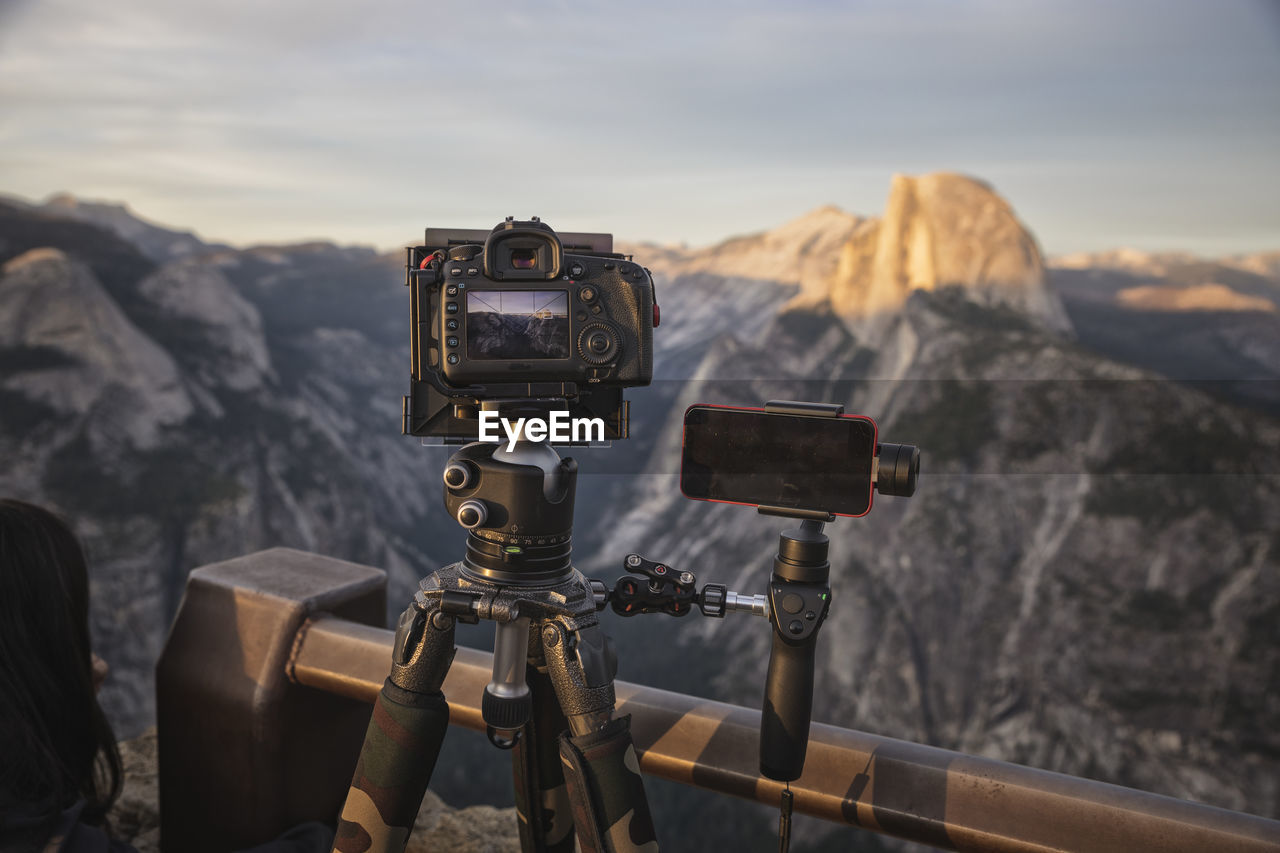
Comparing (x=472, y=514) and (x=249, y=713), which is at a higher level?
(x=472, y=514)

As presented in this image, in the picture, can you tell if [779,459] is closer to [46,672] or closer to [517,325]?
[517,325]

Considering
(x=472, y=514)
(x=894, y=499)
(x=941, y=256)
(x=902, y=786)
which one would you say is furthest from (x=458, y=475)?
(x=941, y=256)

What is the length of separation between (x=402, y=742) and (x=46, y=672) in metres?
1.34

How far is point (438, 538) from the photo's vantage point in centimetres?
4919

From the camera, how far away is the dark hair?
2.18 meters

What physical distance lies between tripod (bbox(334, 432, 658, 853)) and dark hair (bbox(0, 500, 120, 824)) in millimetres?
1026

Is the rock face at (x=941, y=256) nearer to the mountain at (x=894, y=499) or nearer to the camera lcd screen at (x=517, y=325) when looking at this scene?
the mountain at (x=894, y=499)

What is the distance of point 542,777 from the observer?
2.18 metres

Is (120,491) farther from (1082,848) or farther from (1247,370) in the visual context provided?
(1247,370)

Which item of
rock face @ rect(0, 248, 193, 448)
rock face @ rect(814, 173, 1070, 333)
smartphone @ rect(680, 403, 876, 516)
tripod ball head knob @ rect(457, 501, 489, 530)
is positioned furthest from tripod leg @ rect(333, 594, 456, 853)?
rock face @ rect(814, 173, 1070, 333)

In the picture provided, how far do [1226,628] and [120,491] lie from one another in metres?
47.4

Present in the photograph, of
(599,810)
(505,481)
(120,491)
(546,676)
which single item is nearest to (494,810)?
(546,676)

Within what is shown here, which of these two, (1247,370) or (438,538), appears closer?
(1247,370)

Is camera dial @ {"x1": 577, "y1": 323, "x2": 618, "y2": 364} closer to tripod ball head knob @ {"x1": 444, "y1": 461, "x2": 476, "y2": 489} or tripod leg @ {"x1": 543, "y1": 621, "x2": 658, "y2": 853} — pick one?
tripod ball head knob @ {"x1": 444, "y1": 461, "x2": 476, "y2": 489}
